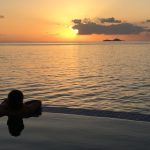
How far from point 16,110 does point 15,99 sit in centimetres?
69

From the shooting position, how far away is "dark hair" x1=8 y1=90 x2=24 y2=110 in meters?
9.27

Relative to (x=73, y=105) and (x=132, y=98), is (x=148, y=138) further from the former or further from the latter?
(x=132, y=98)

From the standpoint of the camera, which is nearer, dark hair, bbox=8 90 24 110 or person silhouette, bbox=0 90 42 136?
dark hair, bbox=8 90 24 110

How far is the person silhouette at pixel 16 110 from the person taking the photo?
952 centimetres

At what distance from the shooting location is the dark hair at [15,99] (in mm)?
9266

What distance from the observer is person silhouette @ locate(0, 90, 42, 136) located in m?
9.52

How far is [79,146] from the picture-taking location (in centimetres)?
873

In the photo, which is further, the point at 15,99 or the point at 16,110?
the point at 16,110

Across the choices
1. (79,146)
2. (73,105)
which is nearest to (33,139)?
(79,146)

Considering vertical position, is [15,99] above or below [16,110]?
above

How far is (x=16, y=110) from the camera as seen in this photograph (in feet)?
Result: 33.1

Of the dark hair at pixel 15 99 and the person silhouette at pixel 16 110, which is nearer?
the dark hair at pixel 15 99

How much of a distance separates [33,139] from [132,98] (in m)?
13.9

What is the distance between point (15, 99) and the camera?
9.49 metres
